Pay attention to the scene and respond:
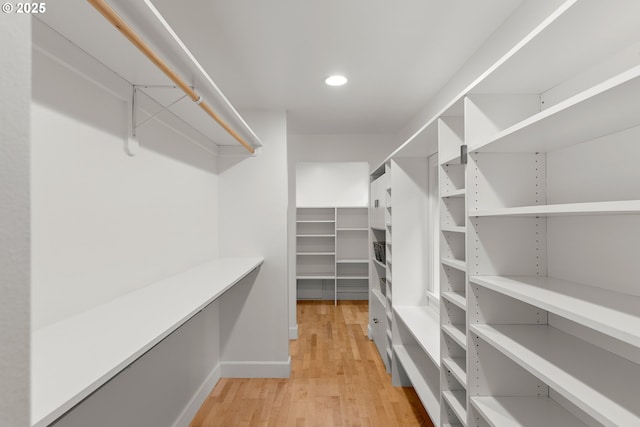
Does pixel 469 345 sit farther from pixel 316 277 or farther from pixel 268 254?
pixel 316 277

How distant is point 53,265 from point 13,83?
838mm

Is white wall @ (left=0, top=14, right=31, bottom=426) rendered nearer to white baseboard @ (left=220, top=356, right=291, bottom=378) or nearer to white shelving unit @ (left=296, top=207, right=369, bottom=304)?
white baseboard @ (left=220, top=356, right=291, bottom=378)

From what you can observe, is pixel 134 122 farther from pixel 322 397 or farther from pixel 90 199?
pixel 322 397

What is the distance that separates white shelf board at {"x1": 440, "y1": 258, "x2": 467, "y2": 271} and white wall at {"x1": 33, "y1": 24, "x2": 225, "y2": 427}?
60.9 inches

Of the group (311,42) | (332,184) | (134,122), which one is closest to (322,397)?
(134,122)

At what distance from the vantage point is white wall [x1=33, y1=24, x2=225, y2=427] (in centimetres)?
111

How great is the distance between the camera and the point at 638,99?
2.79ft

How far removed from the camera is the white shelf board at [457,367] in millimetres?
1585

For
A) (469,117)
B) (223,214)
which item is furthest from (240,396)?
(469,117)

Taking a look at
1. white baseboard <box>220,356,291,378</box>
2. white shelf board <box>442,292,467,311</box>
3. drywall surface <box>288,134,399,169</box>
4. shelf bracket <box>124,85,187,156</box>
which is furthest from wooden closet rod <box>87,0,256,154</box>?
drywall surface <box>288,134,399,169</box>

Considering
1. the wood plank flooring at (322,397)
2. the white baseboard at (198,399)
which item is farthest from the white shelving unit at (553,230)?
the white baseboard at (198,399)

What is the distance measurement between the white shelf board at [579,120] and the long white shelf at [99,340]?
128cm

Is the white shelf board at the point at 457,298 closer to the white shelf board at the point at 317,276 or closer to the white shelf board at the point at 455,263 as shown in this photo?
the white shelf board at the point at 455,263

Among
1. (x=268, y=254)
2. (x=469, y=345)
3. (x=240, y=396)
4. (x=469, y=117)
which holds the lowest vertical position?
(x=240, y=396)
